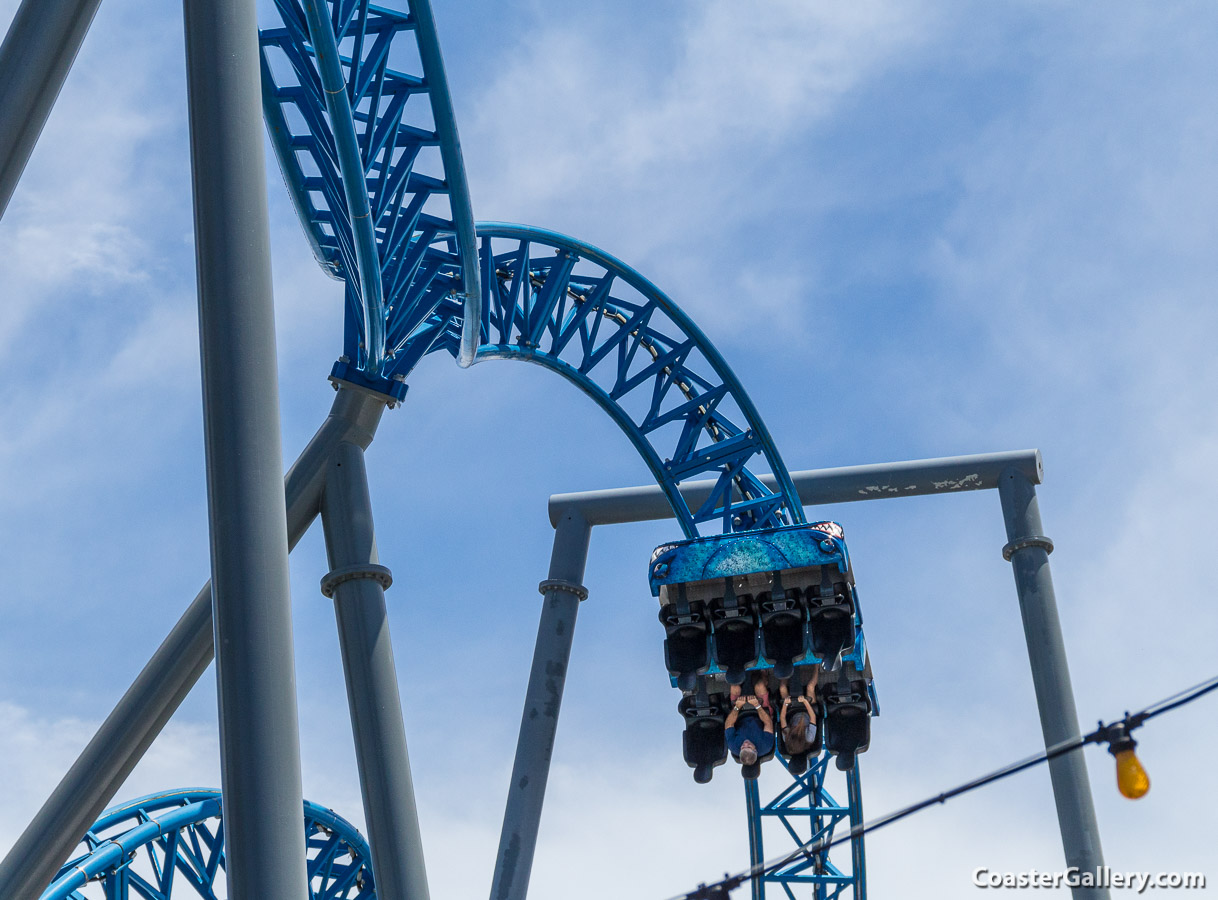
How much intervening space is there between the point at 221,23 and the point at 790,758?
6.98 meters

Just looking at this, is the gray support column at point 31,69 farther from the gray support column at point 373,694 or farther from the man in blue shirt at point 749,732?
the man in blue shirt at point 749,732

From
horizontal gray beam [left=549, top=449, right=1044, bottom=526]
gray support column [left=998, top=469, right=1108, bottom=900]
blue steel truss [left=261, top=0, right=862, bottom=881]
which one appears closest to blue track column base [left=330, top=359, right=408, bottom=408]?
blue steel truss [left=261, top=0, right=862, bottom=881]

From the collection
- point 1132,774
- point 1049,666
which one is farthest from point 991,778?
point 1049,666

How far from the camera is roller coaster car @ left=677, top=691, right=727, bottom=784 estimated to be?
10836mm

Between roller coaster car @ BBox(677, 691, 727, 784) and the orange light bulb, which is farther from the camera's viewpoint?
roller coaster car @ BBox(677, 691, 727, 784)

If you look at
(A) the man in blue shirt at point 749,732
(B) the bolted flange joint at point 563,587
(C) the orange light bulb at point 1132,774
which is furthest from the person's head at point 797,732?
(C) the orange light bulb at point 1132,774

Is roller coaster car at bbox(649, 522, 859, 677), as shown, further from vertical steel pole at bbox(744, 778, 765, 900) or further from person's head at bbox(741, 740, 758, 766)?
vertical steel pole at bbox(744, 778, 765, 900)

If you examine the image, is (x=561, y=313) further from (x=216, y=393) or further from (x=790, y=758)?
(x=216, y=393)

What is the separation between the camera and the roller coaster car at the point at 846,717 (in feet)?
36.4

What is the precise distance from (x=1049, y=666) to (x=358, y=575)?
684 centimetres

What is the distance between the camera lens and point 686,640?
10406 mm

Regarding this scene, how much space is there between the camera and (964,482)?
13734mm

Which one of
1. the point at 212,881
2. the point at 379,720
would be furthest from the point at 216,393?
the point at 212,881

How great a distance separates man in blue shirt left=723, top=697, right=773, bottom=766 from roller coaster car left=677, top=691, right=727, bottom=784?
0.07m
